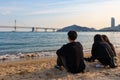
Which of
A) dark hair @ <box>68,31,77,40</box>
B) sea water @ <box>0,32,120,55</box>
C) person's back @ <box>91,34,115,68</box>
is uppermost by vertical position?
dark hair @ <box>68,31,77,40</box>

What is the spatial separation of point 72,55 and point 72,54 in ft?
0.10

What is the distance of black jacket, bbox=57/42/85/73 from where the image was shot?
A: 7414 millimetres

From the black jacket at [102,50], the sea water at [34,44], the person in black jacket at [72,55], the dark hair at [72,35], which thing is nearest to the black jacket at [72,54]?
the person in black jacket at [72,55]

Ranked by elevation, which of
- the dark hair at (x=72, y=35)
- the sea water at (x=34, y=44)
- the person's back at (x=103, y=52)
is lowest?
the sea water at (x=34, y=44)

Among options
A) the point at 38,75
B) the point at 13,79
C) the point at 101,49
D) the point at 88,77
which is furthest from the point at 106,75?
the point at 13,79

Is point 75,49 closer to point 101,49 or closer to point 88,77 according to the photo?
point 88,77

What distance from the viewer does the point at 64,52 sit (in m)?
7.43

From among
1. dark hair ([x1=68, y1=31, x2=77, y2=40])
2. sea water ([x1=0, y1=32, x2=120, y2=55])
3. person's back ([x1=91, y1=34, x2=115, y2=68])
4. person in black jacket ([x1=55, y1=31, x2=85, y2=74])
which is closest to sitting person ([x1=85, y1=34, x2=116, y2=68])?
person's back ([x1=91, y1=34, x2=115, y2=68])

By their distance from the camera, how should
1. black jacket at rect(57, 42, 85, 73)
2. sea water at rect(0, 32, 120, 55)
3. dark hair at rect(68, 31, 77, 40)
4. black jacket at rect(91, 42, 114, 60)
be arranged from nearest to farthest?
dark hair at rect(68, 31, 77, 40), black jacket at rect(57, 42, 85, 73), black jacket at rect(91, 42, 114, 60), sea water at rect(0, 32, 120, 55)

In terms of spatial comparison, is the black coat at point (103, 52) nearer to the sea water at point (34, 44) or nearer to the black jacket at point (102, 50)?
the black jacket at point (102, 50)

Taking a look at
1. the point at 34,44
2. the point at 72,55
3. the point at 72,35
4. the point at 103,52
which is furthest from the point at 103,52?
the point at 34,44

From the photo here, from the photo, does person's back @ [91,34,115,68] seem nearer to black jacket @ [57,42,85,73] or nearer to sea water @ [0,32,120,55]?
black jacket @ [57,42,85,73]

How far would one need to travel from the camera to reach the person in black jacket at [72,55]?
7.38 m

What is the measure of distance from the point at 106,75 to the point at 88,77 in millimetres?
653
